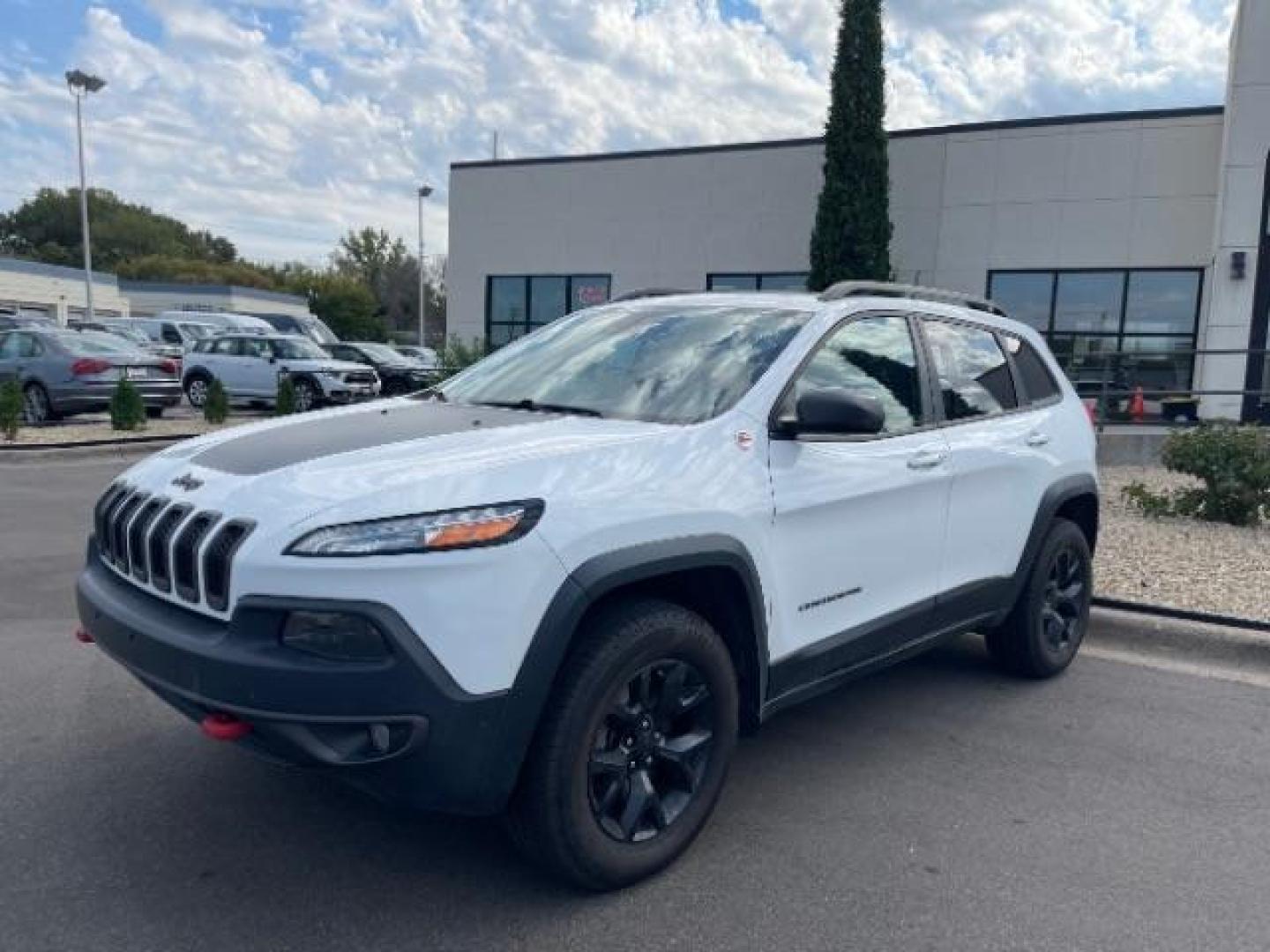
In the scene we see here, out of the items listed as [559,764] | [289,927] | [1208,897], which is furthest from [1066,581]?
[289,927]

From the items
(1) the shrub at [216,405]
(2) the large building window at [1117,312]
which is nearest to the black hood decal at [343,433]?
(1) the shrub at [216,405]

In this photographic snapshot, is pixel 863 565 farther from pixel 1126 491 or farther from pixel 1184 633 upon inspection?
pixel 1126 491

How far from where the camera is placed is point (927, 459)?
12.8ft

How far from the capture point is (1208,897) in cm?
301

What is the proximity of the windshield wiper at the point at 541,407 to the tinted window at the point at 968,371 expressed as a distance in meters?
1.62

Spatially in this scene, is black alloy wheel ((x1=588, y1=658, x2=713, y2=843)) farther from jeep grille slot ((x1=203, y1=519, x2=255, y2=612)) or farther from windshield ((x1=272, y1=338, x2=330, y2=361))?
windshield ((x1=272, y1=338, x2=330, y2=361))

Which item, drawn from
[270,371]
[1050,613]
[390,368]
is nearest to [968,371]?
[1050,613]

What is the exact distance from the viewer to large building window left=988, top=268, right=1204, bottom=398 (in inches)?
668

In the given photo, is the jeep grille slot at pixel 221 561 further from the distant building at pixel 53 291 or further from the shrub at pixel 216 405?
the distant building at pixel 53 291

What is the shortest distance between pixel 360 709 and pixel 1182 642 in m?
4.72

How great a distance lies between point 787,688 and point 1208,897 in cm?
137

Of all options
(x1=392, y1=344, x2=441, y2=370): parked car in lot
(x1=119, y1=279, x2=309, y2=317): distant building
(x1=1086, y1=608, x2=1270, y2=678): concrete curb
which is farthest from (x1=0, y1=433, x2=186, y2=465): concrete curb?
(x1=119, y1=279, x2=309, y2=317): distant building

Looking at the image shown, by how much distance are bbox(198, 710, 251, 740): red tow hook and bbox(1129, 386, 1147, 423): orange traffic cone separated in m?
13.0

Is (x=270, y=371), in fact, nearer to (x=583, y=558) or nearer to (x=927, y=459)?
(x=927, y=459)
